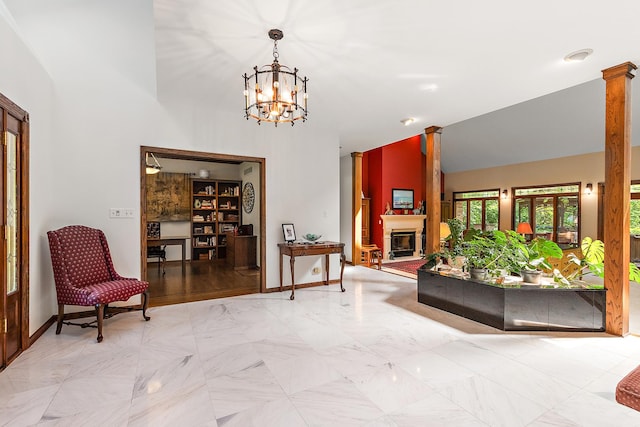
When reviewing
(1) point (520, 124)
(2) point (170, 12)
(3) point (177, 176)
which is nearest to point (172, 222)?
(3) point (177, 176)

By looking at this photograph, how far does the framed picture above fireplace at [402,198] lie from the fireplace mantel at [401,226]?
14.4 inches

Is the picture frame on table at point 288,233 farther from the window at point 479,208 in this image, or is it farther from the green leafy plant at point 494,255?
the window at point 479,208

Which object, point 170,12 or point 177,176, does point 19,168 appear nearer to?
point 170,12

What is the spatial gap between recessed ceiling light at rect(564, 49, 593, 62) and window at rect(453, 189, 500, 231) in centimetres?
721

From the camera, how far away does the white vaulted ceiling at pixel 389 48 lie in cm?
219

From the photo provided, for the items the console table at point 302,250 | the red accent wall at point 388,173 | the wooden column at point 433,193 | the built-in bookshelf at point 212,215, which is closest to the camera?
the console table at point 302,250

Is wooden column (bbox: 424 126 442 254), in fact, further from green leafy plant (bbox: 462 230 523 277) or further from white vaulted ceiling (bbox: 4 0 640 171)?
green leafy plant (bbox: 462 230 523 277)

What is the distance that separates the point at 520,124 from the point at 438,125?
377cm

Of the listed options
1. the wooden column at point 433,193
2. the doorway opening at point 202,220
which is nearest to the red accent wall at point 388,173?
the wooden column at point 433,193

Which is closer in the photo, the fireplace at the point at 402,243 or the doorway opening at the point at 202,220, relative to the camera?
the doorway opening at the point at 202,220

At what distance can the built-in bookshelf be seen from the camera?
736 cm

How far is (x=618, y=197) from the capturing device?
2.93 m

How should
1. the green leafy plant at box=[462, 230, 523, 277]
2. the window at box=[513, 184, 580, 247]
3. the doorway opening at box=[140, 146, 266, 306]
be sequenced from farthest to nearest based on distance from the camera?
1. the window at box=[513, 184, 580, 247]
2. the doorway opening at box=[140, 146, 266, 306]
3. the green leafy plant at box=[462, 230, 523, 277]

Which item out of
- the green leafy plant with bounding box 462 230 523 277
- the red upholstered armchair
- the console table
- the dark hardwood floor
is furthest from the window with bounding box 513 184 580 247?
the red upholstered armchair
